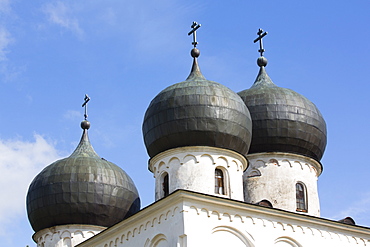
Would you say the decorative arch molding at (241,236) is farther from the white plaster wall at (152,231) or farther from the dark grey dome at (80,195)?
the dark grey dome at (80,195)

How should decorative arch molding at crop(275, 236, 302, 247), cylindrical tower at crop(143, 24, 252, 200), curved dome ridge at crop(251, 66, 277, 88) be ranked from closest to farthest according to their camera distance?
decorative arch molding at crop(275, 236, 302, 247) → cylindrical tower at crop(143, 24, 252, 200) → curved dome ridge at crop(251, 66, 277, 88)

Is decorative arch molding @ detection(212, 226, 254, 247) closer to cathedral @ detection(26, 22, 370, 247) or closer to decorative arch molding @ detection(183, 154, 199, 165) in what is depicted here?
cathedral @ detection(26, 22, 370, 247)

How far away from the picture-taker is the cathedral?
15.5 m

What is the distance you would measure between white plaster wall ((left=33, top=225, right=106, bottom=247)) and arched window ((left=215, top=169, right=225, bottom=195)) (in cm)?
475

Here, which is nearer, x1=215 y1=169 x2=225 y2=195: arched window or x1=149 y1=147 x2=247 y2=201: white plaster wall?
x1=149 y1=147 x2=247 y2=201: white plaster wall

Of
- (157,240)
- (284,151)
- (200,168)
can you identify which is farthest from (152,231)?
(284,151)

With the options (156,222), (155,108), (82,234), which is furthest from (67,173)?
(156,222)

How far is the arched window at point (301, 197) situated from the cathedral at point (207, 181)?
0.03 metres

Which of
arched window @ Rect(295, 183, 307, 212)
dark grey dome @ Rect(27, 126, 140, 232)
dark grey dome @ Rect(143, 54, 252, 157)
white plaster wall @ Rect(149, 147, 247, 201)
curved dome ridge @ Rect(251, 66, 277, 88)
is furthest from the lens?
curved dome ridge @ Rect(251, 66, 277, 88)

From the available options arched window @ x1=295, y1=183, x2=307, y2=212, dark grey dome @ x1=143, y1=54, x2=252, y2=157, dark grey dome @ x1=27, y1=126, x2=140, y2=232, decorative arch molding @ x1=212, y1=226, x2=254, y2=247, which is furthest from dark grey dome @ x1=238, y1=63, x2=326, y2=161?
decorative arch molding @ x1=212, y1=226, x2=254, y2=247

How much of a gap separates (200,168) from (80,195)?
190 inches

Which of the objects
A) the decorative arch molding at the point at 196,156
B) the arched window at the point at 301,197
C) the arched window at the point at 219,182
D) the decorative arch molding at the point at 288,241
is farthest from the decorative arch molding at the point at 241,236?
the arched window at the point at 301,197

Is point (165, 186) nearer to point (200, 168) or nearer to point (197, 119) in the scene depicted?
point (200, 168)

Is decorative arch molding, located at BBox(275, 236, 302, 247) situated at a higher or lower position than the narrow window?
lower
